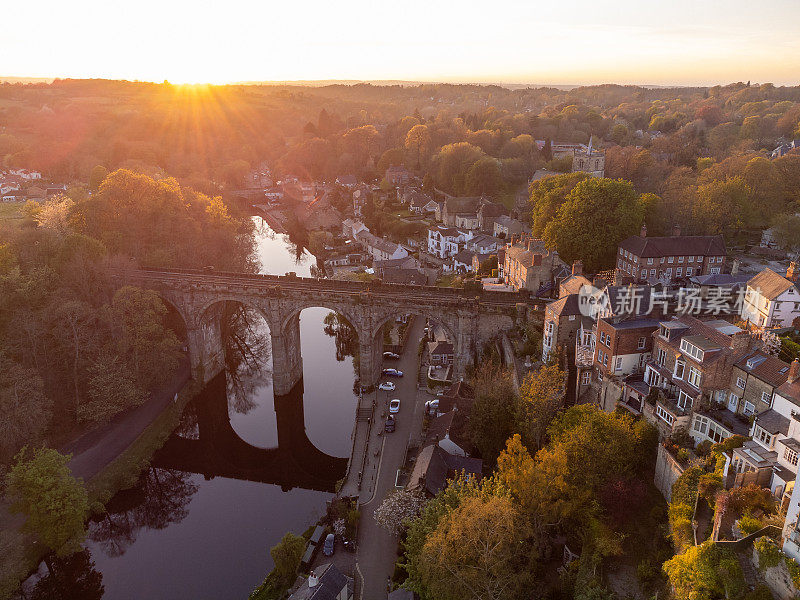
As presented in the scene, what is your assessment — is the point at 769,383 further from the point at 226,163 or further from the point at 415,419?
the point at 226,163

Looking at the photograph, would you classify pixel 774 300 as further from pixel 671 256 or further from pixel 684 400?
pixel 684 400

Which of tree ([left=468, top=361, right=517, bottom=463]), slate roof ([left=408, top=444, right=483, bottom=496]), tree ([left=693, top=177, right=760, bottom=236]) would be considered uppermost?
tree ([left=693, top=177, right=760, bottom=236])

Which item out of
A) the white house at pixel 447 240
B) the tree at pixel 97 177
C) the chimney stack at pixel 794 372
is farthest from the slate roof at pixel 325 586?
the tree at pixel 97 177

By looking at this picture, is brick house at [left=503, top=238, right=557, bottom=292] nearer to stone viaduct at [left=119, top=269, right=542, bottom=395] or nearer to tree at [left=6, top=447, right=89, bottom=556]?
stone viaduct at [left=119, top=269, right=542, bottom=395]

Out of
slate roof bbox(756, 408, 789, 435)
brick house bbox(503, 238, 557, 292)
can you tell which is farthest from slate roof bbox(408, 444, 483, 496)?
brick house bbox(503, 238, 557, 292)

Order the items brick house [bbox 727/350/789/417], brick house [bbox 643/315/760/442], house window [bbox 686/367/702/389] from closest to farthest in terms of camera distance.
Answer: brick house [bbox 727/350/789/417]
brick house [bbox 643/315/760/442]
house window [bbox 686/367/702/389]

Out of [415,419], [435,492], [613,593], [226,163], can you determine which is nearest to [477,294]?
[415,419]
